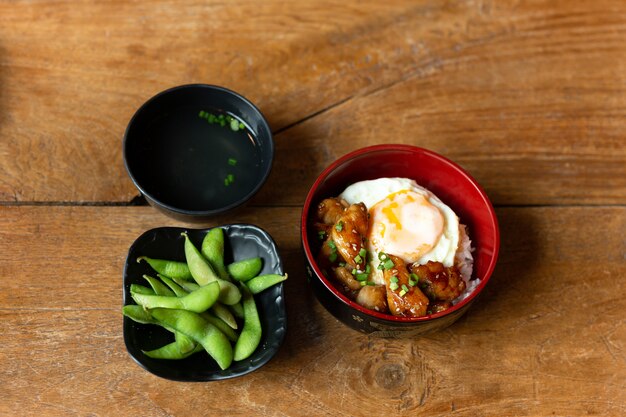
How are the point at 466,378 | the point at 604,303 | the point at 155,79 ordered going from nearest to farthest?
the point at 466,378, the point at 604,303, the point at 155,79

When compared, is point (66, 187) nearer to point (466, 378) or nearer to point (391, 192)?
point (391, 192)

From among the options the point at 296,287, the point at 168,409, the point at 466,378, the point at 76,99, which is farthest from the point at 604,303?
the point at 76,99

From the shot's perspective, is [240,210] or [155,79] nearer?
[240,210]

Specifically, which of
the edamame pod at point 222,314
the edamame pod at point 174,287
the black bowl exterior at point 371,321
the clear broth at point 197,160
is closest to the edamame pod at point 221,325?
the edamame pod at point 222,314

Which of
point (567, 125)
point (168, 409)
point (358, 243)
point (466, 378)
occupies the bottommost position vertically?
point (168, 409)

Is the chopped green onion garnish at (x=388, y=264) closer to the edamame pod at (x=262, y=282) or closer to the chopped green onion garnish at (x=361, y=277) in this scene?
the chopped green onion garnish at (x=361, y=277)

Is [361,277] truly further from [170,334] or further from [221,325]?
[170,334]

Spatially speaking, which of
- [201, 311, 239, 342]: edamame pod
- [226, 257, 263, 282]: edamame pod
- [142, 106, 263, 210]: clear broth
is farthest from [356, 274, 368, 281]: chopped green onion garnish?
[142, 106, 263, 210]: clear broth
